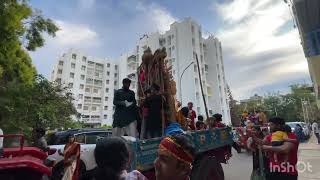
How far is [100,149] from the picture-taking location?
2086mm

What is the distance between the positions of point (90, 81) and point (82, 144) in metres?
63.5

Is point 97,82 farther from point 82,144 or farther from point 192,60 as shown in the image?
point 82,144

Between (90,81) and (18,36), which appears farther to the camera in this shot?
(90,81)

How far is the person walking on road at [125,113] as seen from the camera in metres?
5.57

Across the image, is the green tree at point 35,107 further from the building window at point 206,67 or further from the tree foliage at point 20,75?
the building window at point 206,67

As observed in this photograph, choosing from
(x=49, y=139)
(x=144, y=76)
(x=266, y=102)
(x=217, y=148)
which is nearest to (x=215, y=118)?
(x=217, y=148)

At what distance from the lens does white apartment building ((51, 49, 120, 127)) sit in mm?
64188

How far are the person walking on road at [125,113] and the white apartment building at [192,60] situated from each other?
4257 cm

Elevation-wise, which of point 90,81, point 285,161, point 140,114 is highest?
point 90,81

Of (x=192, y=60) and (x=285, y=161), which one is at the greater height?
(x=192, y=60)

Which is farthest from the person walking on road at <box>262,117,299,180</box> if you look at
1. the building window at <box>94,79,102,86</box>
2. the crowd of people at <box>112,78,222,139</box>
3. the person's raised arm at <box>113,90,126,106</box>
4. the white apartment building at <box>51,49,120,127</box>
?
the building window at <box>94,79,102,86</box>

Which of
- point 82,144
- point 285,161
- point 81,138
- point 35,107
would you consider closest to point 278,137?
point 285,161

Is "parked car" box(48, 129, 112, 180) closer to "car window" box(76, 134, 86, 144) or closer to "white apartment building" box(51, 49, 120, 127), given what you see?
"car window" box(76, 134, 86, 144)

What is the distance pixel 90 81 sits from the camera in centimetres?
6862
